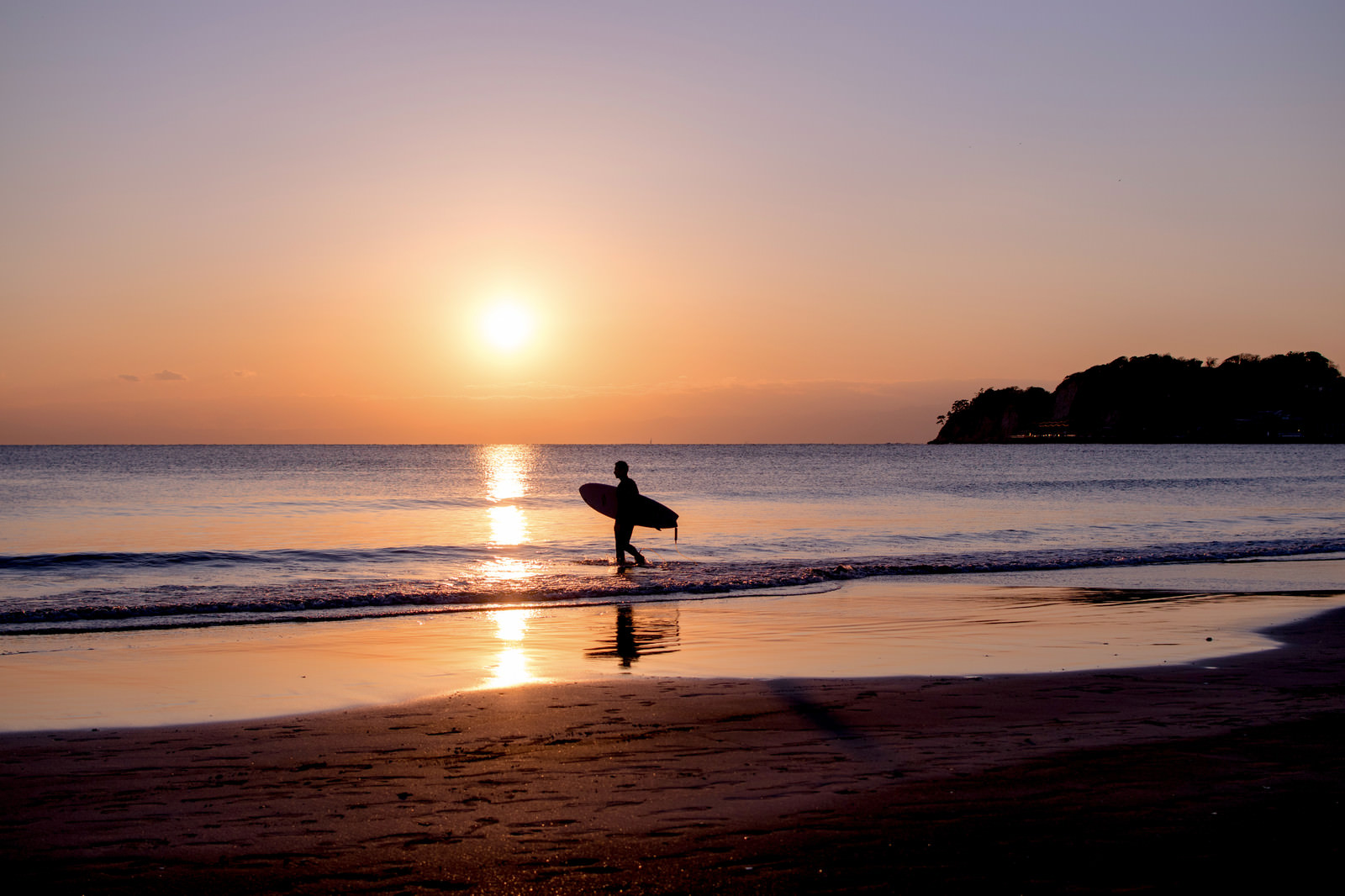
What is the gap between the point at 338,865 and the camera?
5043 mm

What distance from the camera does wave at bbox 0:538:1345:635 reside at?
15.5 m

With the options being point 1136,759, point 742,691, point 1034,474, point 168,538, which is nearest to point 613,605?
point 742,691

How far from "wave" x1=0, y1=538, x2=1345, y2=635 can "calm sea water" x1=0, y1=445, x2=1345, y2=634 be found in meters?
0.08

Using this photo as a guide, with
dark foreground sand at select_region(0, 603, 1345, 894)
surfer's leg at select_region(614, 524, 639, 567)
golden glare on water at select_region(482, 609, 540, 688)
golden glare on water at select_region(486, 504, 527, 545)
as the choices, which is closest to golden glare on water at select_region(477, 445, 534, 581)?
golden glare on water at select_region(486, 504, 527, 545)

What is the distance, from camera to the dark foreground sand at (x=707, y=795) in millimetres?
4938

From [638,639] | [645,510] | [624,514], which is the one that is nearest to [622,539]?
[624,514]

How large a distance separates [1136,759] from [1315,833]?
1.50 m

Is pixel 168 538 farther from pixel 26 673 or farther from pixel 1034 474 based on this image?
pixel 1034 474

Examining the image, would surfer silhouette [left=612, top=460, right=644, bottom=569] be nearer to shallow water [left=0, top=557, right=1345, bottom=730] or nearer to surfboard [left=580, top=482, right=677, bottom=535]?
surfboard [left=580, top=482, right=677, bottom=535]

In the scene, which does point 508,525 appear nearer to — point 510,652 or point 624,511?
point 624,511

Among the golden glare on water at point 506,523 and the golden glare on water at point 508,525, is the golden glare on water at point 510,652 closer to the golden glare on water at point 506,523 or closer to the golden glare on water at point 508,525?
the golden glare on water at point 506,523

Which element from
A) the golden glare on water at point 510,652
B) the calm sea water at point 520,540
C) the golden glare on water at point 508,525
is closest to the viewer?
the golden glare on water at point 510,652

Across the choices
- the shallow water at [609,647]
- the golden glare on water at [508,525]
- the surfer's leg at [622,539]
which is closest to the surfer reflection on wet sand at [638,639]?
the shallow water at [609,647]

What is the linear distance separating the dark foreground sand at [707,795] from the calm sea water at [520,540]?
8.54 meters
